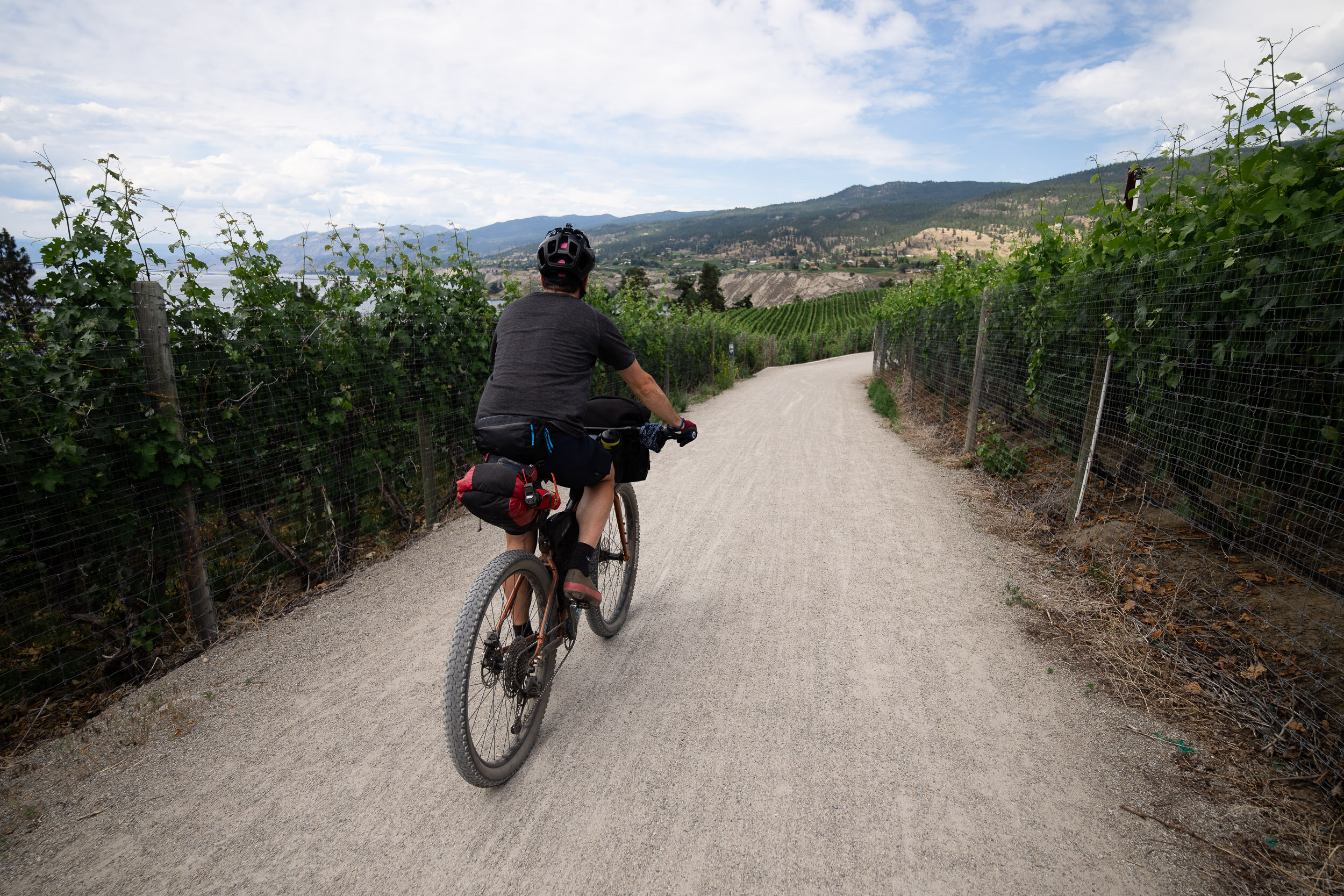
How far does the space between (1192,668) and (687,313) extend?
17130 millimetres

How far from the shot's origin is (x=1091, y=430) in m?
4.78

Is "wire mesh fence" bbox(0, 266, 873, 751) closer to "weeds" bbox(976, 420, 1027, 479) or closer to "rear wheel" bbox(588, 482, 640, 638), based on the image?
"rear wheel" bbox(588, 482, 640, 638)

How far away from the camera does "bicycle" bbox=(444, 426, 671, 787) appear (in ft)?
7.19

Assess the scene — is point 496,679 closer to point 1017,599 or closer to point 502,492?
point 502,492

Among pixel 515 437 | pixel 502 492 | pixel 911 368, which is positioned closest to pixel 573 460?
pixel 515 437

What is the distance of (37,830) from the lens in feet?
7.40

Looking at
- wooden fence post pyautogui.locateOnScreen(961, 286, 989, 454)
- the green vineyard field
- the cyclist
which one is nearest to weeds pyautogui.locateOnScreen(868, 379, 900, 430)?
wooden fence post pyautogui.locateOnScreen(961, 286, 989, 454)

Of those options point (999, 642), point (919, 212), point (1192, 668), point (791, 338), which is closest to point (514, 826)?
point (999, 642)

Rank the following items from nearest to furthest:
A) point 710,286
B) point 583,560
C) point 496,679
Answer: point 496,679, point 583,560, point 710,286

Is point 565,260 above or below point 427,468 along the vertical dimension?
above

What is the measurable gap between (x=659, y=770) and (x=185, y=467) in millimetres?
3246

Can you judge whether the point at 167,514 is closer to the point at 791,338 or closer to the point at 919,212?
the point at 791,338

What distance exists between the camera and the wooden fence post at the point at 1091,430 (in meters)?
4.66

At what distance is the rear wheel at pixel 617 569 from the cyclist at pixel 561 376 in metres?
0.53
